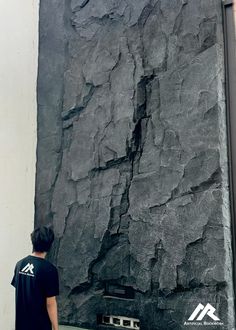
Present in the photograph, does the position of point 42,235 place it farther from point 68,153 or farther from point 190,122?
point 68,153

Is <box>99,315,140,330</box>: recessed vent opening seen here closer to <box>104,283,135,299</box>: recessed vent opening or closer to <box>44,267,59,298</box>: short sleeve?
<box>104,283,135,299</box>: recessed vent opening

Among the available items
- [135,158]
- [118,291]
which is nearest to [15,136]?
[135,158]

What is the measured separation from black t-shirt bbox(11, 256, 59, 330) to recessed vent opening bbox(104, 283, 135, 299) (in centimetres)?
95

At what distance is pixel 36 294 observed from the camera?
1.94 metres

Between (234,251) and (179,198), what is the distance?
46cm

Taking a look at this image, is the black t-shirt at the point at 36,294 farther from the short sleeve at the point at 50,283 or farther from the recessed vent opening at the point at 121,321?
the recessed vent opening at the point at 121,321

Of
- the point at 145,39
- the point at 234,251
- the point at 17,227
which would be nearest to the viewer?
the point at 234,251

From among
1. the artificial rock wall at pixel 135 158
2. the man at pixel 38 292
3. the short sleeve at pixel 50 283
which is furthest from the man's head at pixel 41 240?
the artificial rock wall at pixel 135 158

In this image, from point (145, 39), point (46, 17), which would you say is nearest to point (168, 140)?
point (145, 39)

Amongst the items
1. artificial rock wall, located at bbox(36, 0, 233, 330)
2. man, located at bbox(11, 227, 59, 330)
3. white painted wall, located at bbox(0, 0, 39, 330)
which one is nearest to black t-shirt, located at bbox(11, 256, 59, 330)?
man, located at bbox(11, 227, 59, 330)

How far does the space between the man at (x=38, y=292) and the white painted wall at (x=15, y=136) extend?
1.38 m

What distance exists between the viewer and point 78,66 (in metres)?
3.37

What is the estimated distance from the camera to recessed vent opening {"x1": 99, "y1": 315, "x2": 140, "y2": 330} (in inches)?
109

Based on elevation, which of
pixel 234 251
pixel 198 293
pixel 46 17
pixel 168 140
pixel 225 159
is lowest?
pixel 198 293
